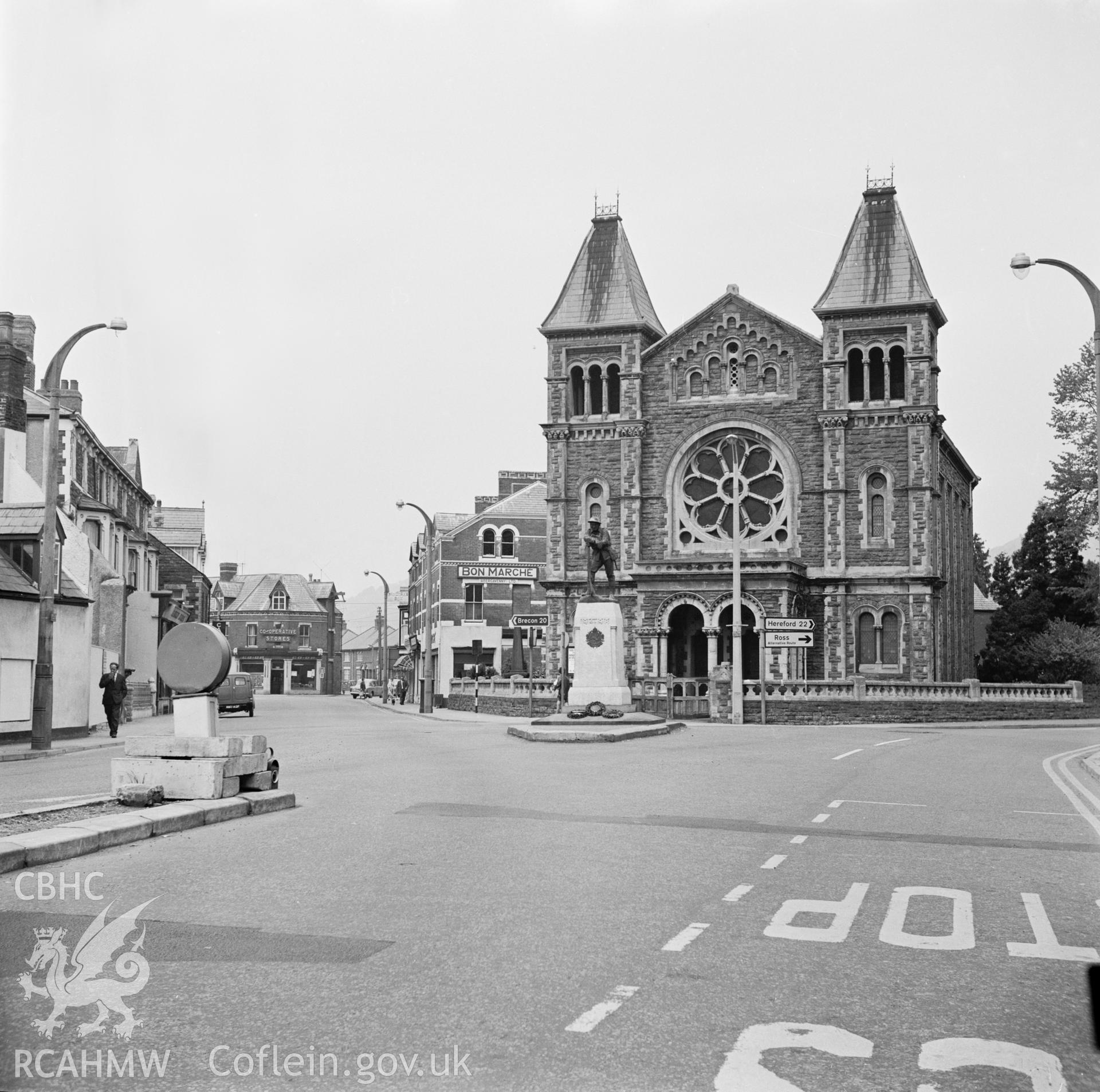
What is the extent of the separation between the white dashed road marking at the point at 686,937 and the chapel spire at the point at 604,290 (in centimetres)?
4949

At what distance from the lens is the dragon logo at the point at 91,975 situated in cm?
556

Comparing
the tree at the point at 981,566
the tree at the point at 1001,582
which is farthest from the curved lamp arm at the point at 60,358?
the tree at the point at 981,566

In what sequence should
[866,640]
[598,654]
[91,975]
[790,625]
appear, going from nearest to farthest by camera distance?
[91,975] → [598,654] → [790,625] → [866,640]

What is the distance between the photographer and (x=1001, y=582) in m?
87.8

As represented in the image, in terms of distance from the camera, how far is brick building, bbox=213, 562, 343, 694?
383ft

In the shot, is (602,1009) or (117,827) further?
(117,827)

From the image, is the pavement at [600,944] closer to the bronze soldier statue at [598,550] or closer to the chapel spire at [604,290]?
the bronze soldier statue at [598,550]

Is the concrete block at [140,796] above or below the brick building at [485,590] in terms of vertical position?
below

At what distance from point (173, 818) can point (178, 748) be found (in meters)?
1.69

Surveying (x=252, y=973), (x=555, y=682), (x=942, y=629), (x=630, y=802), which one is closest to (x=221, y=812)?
(x=630, y=802)

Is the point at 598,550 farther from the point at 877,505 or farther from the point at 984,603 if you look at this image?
the point at 984,603

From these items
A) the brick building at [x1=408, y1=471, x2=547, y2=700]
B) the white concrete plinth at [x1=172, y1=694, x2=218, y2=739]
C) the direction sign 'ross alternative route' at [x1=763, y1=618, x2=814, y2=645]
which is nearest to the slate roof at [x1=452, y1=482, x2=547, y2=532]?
the brick building at [x1=408, y1=471, x2=547, y2=700]

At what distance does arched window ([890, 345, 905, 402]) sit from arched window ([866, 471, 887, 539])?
3.28 m

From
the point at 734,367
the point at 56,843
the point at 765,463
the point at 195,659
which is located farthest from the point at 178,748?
the point at 734,367
